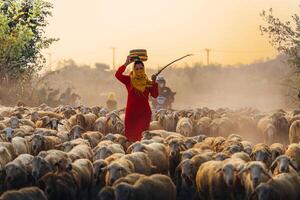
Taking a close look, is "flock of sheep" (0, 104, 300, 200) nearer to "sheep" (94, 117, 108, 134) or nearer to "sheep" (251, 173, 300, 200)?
"sheep" (251, 173, 300, 200)

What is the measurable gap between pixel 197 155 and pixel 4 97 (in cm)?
2391

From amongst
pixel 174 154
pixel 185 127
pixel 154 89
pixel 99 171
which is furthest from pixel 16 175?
pixel 185 127

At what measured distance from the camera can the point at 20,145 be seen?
14516 mm

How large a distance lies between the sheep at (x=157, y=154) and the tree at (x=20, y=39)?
19.6 meters

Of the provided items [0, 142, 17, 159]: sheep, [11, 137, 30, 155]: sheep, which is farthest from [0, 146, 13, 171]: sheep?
[11, 137, 30, 155]: sheep

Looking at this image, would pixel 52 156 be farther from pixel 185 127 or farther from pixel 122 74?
pixel 185 127

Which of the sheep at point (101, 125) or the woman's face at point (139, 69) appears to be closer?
the woman's face at point (139, 69)

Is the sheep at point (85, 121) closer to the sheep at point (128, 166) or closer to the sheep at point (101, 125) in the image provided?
the sheep at point (101, 125)

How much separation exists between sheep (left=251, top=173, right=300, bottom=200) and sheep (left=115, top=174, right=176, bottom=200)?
1345 mm

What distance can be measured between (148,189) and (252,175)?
5.77 ft

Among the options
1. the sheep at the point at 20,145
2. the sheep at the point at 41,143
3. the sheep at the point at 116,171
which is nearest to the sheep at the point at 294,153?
the sheep at the point at 116,171

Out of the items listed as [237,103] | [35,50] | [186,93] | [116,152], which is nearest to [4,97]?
[35,50]

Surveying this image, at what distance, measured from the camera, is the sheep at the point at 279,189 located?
10914mm

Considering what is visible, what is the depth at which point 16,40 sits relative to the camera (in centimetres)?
3384
